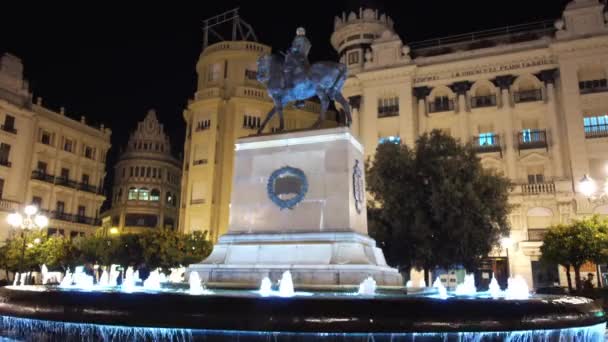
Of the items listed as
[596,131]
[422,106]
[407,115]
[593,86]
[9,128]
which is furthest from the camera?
[9,128]

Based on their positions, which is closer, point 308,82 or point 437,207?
point 308,82

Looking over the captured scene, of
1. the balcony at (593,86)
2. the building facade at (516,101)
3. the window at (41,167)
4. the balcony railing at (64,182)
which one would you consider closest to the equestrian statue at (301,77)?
the building facade at (516,101)

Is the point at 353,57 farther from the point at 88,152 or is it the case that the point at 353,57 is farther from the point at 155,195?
the point at 155,195

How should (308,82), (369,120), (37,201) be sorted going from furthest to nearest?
(37,201) < (369,120) < (308,82)

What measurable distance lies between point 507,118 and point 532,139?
2489 millimetres

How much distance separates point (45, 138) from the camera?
168ft

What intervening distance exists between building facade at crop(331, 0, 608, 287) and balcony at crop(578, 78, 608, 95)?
0.29 feet

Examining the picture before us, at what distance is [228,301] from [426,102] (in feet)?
130

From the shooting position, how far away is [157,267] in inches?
1375

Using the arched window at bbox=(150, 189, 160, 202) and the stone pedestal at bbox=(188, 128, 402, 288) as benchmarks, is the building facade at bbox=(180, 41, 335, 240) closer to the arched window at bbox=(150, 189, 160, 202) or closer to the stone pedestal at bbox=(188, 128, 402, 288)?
the arched window at bbox=(150, 189, 160, 202)

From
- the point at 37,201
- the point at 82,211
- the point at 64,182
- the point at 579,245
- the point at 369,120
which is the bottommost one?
the point at 579,245

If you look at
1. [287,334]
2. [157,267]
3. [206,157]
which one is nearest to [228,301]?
[287,334]

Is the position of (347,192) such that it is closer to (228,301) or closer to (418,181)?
(228,301)

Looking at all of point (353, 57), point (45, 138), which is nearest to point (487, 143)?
point (353, 57)
